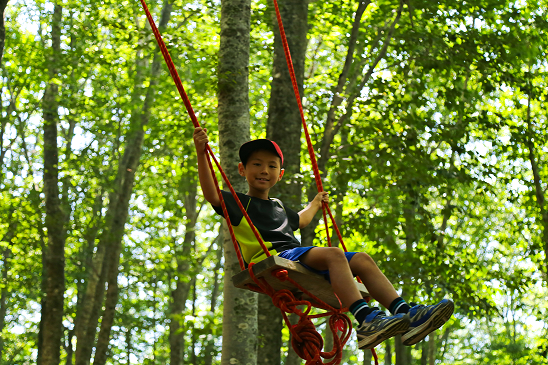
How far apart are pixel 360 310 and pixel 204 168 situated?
1090mm

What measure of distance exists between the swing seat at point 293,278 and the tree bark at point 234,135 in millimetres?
1286

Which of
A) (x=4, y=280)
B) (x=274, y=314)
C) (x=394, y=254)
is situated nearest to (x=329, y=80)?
(x=394, y=254)

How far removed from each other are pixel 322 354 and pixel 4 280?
450 inches

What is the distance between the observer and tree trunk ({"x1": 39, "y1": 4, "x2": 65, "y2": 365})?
8758 mm

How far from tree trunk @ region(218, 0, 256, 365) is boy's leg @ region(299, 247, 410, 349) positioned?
1715mm

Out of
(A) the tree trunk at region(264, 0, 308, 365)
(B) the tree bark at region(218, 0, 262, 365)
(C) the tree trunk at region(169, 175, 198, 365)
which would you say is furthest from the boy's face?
(C) the tree trunk at region(169, 175, 198, 365)

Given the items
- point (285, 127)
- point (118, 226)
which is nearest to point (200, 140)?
point (285, 127)

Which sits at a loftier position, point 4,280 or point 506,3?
point 506,3

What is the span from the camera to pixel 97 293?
11328mm

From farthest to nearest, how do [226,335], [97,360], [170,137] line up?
[97,360]
[170,137]
[226,335]

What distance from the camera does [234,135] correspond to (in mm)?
A: 4578

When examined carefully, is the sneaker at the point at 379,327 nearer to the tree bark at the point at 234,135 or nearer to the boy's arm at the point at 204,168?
the boy's arm at the point at 204,168

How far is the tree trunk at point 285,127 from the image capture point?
18.9 feet

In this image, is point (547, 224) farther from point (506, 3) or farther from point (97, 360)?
point (97, 360)
